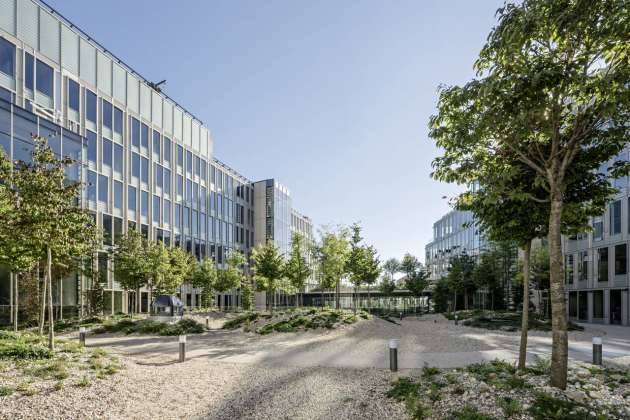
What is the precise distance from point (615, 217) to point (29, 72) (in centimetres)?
4584

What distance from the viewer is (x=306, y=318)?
22.8 metres

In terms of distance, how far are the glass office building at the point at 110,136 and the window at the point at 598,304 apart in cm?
4084

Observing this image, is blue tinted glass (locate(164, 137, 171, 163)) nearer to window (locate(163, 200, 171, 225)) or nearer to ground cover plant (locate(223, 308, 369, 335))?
window (locate(163, 200, 171, 225))

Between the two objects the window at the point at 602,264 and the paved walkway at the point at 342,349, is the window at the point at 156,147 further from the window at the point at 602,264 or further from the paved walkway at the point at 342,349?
the window at the point at 602,264

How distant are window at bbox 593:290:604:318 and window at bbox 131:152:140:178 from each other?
1736 inches

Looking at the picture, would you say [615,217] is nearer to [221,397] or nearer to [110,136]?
[221,397]

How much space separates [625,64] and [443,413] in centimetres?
623

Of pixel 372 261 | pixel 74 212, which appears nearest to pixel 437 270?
pixel 372 261

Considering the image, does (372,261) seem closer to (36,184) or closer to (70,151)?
(70,151)

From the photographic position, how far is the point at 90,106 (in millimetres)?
33344

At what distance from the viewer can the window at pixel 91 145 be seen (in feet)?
108

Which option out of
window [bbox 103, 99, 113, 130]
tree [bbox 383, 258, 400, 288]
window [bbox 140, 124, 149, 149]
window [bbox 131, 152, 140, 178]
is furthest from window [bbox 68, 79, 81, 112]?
tree [bbox 383, 258, 400, 288]

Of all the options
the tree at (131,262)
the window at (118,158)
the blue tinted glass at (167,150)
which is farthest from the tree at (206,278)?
the blue tinted glass at (167,150)

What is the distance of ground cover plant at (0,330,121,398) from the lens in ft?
28.2
